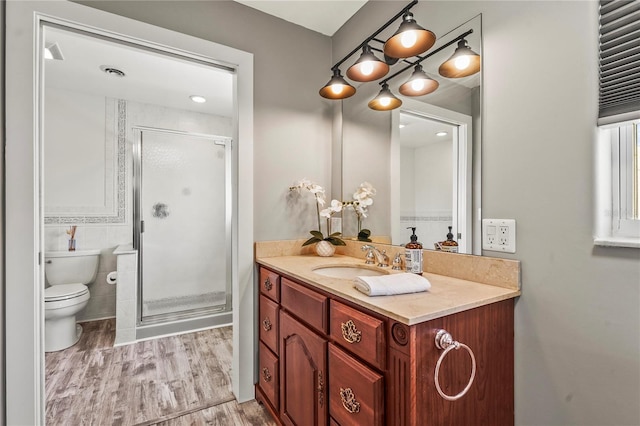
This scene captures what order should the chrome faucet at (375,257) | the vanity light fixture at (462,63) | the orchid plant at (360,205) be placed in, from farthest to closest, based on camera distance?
the orchid plant at (360,205) < the chrome faucet at (375,257) < the vanity light fixture at (462,63)

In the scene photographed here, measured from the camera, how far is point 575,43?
94 centimetres

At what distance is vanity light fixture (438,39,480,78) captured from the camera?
4.04 ft

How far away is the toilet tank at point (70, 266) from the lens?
2627 millimetres

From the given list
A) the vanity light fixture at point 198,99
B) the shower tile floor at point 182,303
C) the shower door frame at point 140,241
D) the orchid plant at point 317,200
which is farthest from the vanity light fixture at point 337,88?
the shower tile floor at point 182,303

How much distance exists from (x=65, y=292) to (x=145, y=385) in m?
1.15

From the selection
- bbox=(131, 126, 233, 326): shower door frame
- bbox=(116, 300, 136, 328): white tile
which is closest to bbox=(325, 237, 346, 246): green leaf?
bbox=(131, 126, 233, 326): shower door frame

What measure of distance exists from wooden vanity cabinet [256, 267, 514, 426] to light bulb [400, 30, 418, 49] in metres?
1.10

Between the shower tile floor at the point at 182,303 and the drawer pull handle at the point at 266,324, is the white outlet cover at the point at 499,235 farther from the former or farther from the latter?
the shower tile floor at the point at 182,303

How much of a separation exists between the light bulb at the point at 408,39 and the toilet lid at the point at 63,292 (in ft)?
9.66

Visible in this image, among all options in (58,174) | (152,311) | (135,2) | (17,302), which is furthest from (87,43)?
(152,311)

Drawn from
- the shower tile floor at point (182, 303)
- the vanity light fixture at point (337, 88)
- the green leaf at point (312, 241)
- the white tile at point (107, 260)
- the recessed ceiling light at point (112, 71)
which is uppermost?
the recessed ceiling light at point (112, 71)

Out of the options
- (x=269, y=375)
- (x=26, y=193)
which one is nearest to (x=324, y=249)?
(x=269, y=375)

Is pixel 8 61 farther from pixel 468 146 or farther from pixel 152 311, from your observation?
pixel 152 311

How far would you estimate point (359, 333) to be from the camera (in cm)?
96
